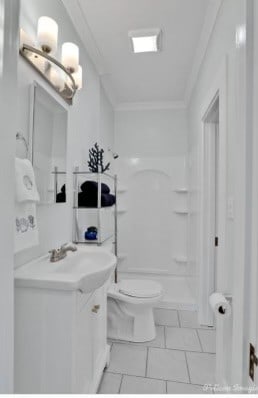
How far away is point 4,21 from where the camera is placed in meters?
0.66

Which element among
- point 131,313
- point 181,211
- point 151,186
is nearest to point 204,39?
point 151,186

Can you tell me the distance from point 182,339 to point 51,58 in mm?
2449

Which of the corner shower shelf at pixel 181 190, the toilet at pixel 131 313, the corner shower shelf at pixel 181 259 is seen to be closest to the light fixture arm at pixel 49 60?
the toilet at pixel 131 313

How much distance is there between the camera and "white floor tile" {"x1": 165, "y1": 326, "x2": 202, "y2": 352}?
2.02 metres

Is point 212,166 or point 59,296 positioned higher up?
point 212,166

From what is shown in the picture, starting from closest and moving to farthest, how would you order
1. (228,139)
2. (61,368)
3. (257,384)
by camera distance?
(257,384)
(61,368)
(228,139)

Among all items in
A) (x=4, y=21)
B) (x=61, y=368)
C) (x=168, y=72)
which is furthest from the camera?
(x=168, y=72)

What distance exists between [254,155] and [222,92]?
48.0 inches

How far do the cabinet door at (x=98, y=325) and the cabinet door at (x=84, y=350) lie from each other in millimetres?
75

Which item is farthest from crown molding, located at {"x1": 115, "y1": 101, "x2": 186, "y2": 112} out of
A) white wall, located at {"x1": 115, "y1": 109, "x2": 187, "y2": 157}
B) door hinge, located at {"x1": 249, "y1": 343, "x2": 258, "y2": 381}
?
door hinge, located at {"x1": 249, "y1": 343, "x2": 258, "y2": 381}

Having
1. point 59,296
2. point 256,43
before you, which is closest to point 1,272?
point 59,296

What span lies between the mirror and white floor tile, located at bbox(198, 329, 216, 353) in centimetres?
176

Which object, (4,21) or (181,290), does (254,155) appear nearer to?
(4,21)

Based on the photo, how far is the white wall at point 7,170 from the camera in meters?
0.66
